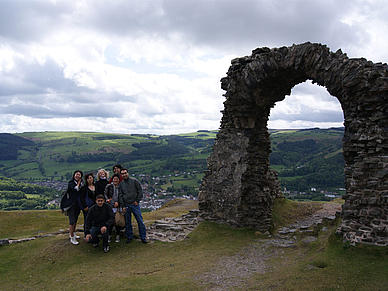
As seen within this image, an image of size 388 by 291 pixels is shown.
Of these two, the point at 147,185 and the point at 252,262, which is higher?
the point at 252,262

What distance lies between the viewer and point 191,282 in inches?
365

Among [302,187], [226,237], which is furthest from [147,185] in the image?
[226,237]

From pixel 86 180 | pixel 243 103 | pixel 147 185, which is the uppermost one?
pixel 243 103

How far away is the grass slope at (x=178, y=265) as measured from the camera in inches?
341

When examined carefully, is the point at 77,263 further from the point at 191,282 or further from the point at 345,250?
the point at 345,250

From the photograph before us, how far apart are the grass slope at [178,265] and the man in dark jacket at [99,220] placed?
2.73ft

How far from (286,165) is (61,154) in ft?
405

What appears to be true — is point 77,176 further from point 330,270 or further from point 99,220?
point 330,270

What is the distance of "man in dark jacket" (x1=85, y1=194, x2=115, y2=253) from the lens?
1262 cm

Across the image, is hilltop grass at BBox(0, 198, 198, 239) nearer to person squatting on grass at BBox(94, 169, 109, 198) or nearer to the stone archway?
person squatting on grass at BBox(94, 169, 109, 198)

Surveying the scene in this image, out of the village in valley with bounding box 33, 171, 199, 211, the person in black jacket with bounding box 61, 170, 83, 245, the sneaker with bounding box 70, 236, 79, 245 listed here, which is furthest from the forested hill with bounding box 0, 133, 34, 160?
the person in black jacket with bounding box 61, 170, 83, 245

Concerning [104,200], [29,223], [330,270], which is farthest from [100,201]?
[29,223]

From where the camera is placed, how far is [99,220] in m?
12.8

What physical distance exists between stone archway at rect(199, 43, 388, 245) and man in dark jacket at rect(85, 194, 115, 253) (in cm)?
696
